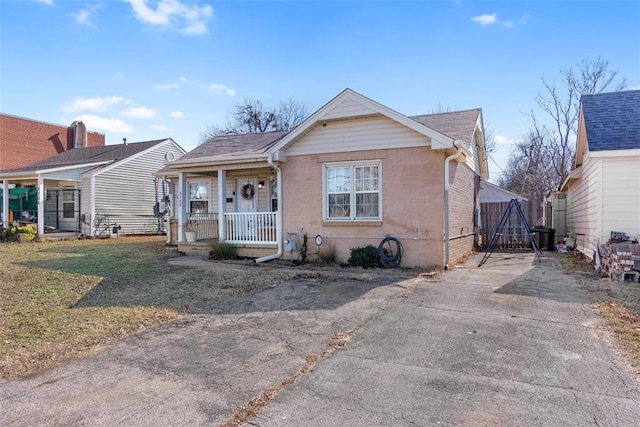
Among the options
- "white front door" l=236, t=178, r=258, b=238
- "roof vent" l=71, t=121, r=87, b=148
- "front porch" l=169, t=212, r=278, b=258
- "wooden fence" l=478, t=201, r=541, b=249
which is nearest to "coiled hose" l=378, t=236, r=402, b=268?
"front porch" l=169, t=212, r=278, b=258

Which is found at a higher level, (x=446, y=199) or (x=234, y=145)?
(x=234, y=145)

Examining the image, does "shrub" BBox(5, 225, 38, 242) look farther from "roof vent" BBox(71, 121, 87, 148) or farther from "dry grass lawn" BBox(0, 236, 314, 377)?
"roof vent" BBox(71, 121, 87, 148)

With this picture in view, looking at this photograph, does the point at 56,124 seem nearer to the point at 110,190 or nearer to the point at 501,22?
the point at 110,190

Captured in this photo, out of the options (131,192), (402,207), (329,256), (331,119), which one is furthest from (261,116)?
(402,207)

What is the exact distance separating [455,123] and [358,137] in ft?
13.4

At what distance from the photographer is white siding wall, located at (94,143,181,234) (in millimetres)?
20734

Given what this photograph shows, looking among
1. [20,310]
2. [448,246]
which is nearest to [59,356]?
[20,310]

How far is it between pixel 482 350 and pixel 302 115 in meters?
39.1

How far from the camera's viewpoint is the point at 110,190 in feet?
68.9

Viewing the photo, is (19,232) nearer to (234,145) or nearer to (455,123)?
(234,145)

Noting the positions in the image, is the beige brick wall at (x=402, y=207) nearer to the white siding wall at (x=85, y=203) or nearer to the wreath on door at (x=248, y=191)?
the wreath on door at (x=248, y=191)

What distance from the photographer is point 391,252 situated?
10188mm

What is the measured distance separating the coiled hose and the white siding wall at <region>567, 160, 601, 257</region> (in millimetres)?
5146

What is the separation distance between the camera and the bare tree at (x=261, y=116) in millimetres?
40719
